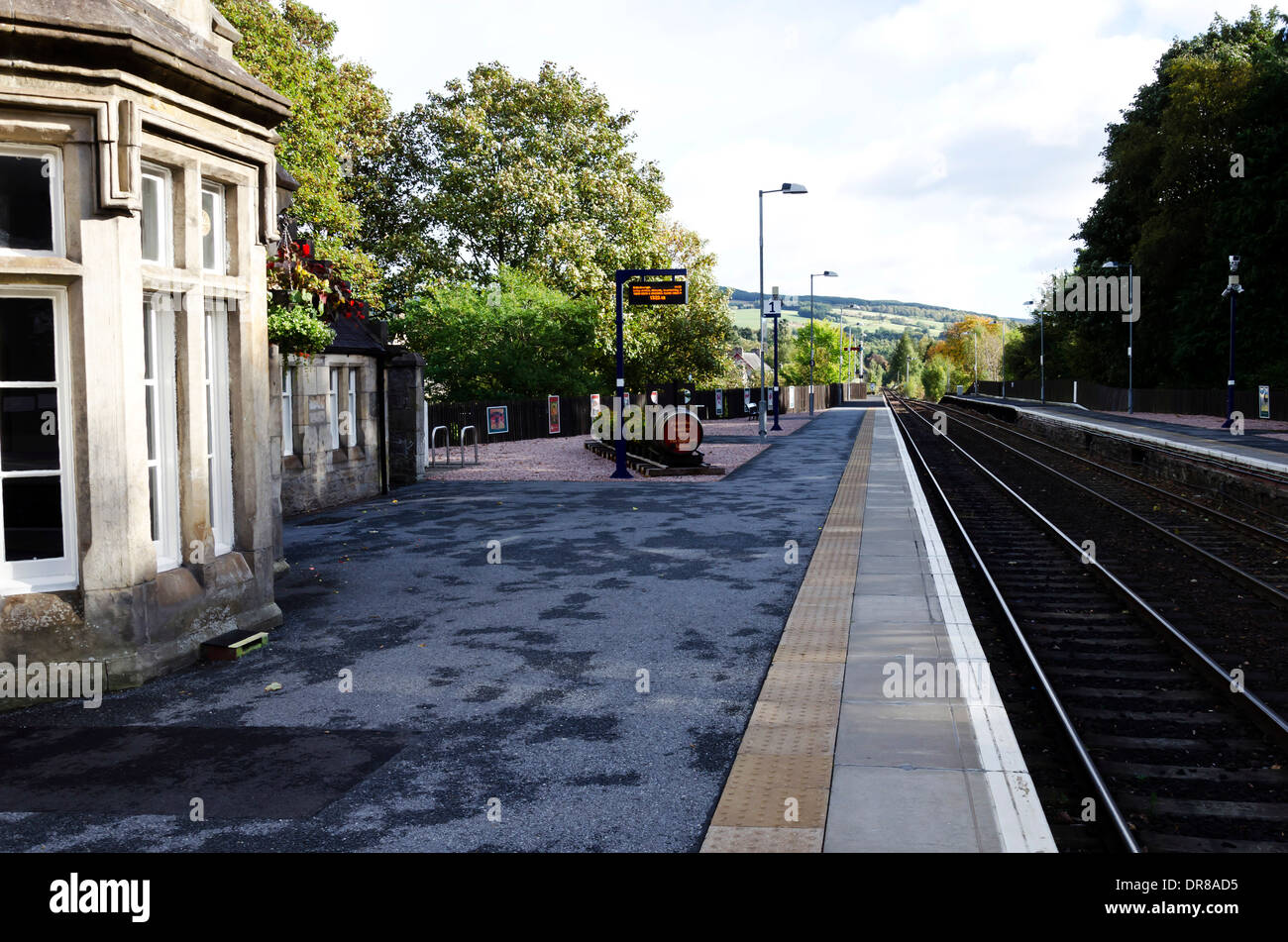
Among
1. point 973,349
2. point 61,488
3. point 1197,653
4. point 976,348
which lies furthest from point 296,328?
point 973,349

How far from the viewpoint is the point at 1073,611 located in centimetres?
984

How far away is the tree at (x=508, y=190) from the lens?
41.3 metres

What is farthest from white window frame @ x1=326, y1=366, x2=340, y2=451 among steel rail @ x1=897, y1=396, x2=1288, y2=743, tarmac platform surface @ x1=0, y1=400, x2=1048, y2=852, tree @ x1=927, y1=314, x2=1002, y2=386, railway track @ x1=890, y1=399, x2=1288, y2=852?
tree @ x1=927, y1=314, x2=1002, y2=386

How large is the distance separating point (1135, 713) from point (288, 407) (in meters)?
13.1

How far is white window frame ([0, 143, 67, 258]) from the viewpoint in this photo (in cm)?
671

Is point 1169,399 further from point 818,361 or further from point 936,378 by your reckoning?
point 936,378

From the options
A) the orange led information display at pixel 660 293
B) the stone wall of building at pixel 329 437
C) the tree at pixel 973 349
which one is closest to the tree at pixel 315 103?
the orange led information display at pixel 660 293

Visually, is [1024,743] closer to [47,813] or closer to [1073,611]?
[1073,611]

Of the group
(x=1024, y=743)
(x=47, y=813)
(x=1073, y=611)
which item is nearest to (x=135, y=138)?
(x=47, y=813)

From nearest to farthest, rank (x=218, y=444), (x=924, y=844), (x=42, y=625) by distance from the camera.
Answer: (x=924, y=844)
(x=42, y=625)
(x=218, y=444)

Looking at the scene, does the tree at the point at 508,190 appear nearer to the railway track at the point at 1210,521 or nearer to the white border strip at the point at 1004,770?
the railway track at the point at 1210,521

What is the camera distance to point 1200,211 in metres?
53.0

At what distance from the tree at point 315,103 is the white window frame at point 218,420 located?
20293mm
